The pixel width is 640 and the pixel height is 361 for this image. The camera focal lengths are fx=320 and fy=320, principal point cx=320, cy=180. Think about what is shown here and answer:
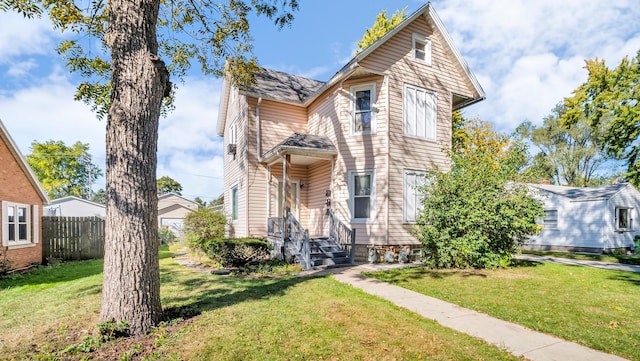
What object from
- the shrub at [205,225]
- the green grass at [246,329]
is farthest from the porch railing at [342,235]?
the shrub at [205,225]

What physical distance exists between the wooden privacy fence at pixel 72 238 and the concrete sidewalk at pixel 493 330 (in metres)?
12.7

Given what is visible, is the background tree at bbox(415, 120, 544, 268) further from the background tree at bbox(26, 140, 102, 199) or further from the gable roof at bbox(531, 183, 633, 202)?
the background tree at bbox(26, 140, 102, 199)

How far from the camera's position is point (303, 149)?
11234 millimetres

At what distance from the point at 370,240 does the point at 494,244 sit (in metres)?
3.85

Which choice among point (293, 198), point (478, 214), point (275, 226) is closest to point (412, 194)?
point (478, 214)

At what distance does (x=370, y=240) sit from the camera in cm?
1127

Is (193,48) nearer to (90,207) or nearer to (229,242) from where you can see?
(229,242)

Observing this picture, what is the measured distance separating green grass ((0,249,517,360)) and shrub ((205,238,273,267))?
117 inches

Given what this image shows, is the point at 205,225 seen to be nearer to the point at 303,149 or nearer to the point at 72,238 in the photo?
the point at 72,238

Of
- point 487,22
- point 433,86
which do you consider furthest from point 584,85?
point 433,86

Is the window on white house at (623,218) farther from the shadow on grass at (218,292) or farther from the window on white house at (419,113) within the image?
the shadow on grass at (218,292)

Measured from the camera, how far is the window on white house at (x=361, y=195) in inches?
455

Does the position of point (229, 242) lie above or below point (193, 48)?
below

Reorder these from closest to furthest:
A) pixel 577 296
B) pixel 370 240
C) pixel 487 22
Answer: pixel 577 296 → pixel 370 240 → pixel 487 22
